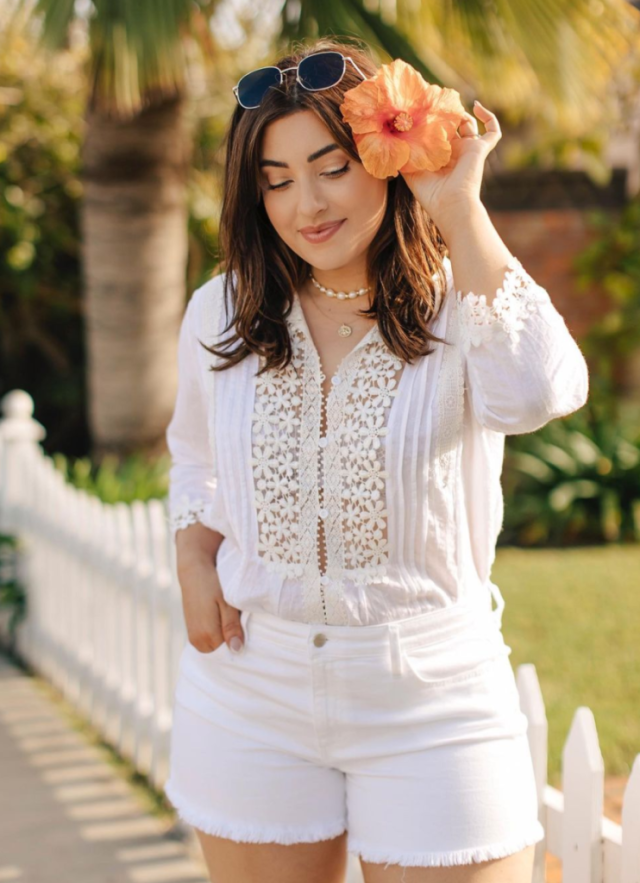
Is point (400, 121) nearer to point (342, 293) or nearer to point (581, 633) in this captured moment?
point (342, 293)

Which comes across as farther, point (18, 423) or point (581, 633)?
point (18, 423)

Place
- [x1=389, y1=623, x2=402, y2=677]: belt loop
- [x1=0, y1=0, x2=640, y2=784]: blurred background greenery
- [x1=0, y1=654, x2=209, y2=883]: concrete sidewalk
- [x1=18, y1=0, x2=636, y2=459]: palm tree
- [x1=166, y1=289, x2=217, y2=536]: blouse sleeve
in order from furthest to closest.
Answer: [x1=18, y1=0, x2=636, y2=459]: palm tree → [x1=0, y1=0, x2=640, y2=784]: blurred background greenery → [x1=0, y1=654, x2=209, y2=883]: concrete sidewalk → [x1=166, y1=289, x2=217, y2=536]: blouse sleeve → [x1=389, y1=623, x2=402, y2=677]: belt loop

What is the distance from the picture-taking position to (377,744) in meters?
1.60

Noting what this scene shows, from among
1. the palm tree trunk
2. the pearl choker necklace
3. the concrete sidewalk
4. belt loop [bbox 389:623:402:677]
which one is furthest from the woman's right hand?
the palm tree trunk

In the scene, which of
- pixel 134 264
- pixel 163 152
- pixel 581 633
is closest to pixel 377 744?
pixel 581 633

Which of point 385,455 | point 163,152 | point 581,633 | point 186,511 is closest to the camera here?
point 385,455

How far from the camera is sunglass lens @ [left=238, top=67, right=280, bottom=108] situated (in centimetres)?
165

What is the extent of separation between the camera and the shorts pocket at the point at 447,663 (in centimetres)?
160

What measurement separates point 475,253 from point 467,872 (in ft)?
2.86

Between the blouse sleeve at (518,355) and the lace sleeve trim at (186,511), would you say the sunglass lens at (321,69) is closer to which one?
the blouse sleeve at (518,355)

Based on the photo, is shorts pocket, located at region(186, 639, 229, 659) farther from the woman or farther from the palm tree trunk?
the palm tree trunk

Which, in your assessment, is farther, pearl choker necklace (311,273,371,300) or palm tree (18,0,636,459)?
palm tree (18,0,636,459)

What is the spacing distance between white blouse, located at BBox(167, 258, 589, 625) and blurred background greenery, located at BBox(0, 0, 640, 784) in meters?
0.60

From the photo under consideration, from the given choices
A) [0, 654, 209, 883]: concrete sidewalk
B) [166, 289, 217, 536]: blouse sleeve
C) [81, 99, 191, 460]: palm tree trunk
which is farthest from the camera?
[81, 99, 191, 460]: palm tree trunk
